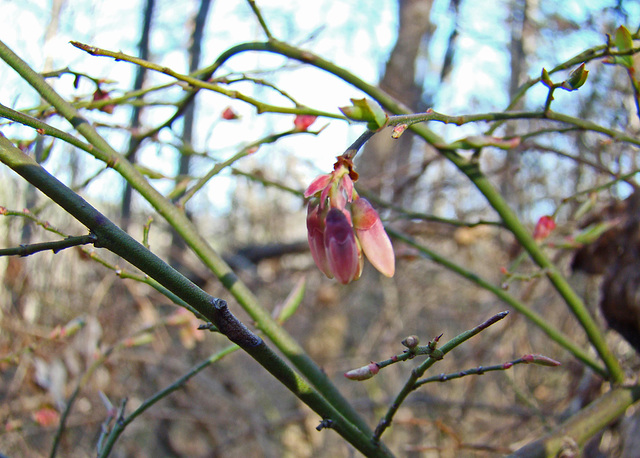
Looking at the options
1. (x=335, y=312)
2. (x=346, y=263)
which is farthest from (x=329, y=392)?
(x=335, y=312)

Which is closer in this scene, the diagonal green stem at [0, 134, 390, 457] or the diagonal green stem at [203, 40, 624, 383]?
the diagonal green stem at [0, 134, 390, 457]

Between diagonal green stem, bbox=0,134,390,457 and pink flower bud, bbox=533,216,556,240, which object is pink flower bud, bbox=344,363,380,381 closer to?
diagonal green stem, bbox=0,134,390,457

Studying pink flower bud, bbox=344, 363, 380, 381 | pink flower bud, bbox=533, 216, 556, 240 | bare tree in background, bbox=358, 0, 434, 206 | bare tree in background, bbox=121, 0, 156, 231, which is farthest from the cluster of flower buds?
bare tree in background, bbox=358, 0, 434, 206

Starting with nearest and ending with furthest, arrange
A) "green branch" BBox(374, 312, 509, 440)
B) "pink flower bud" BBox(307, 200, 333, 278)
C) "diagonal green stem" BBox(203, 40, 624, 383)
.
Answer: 1. "green branch" BBox(374, 312, 509, 440)
2. "pink flower bud" BBox(307, 200, 333, 278)
3. "diagonal green stem" BBox(203, 40, 624, 383)

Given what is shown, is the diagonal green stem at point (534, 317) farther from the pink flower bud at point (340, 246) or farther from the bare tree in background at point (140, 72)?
the bare tree in background at point (140, 72)

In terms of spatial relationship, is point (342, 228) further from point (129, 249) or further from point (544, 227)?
point (544, 227)

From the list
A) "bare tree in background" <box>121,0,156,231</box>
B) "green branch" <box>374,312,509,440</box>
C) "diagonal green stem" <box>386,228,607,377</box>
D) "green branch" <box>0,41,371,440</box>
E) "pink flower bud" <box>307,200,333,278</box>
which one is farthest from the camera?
"bare tree in background" <box>121,0,156,231</box>

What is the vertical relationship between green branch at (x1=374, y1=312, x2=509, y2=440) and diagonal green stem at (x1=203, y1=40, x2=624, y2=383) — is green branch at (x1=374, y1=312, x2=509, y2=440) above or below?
below

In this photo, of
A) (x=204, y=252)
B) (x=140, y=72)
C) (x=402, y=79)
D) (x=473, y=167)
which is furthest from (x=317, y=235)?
(x=402, y=79)

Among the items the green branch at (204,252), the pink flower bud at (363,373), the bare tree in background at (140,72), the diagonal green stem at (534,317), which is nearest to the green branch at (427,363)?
the pink flower bud at (363,373)
